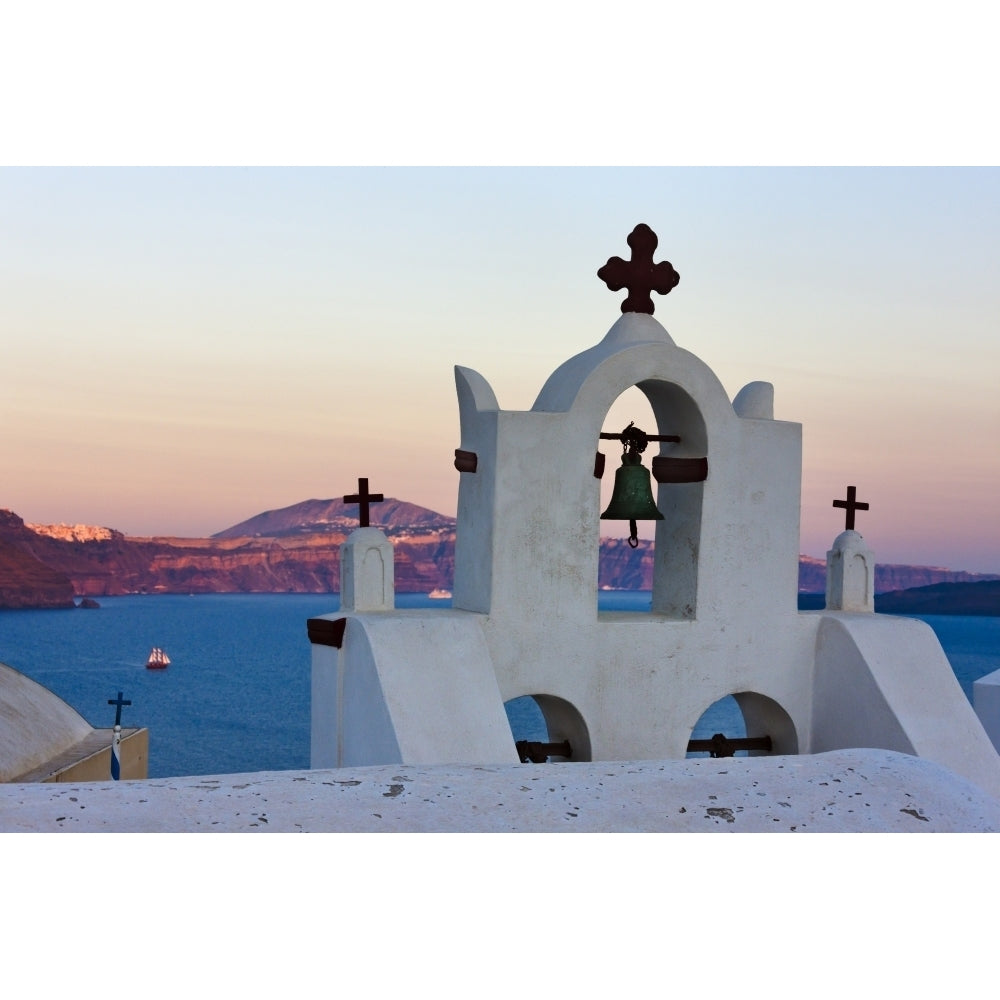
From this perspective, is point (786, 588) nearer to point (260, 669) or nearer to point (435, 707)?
point (435, 707)

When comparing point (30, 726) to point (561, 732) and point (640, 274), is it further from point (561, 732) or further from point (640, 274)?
point (640, 274)

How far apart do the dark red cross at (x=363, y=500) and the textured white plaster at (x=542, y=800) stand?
151 inches

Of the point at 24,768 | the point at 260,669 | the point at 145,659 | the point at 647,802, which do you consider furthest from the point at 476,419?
the point at 145,659

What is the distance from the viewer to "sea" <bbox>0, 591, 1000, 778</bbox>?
4791cm

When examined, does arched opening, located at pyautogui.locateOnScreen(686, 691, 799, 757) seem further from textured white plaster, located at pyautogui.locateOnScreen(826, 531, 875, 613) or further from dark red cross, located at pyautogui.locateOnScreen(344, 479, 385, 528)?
dark red cross, located at pyautogui.locateOnScreen(344, 479, 385, 528)

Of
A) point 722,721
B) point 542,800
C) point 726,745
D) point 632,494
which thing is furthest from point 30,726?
point 722,721

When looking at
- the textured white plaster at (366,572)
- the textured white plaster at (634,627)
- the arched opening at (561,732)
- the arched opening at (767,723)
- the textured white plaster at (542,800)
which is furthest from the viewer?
the arched opening at (767,723)

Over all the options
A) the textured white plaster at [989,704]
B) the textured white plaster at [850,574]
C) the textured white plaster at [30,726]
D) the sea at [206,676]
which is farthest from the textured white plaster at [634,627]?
the sea at [206,676]

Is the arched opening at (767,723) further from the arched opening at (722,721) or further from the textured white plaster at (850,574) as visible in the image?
the arched opening at (722,721)

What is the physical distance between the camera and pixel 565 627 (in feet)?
27.7

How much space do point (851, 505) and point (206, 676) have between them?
61.7 metres

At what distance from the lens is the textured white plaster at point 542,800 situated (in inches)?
178

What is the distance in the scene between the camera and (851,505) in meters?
9.83

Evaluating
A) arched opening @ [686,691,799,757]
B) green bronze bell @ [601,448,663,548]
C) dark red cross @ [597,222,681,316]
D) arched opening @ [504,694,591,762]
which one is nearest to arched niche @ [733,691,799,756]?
arched opening @ [686,691,799,757]
